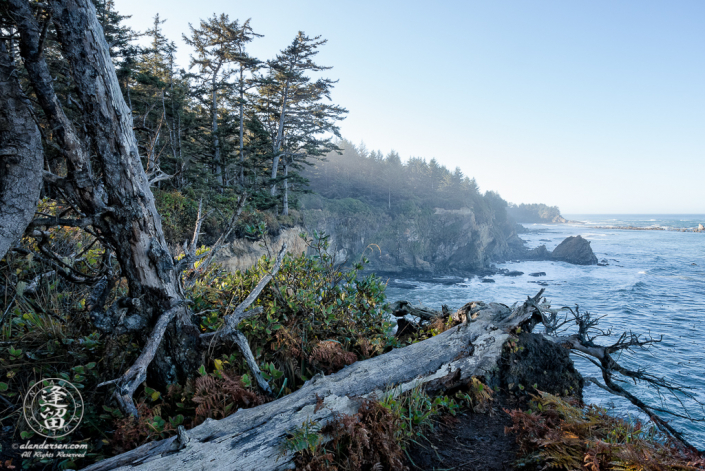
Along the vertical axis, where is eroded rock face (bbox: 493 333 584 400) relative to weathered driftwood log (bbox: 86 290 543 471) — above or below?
below

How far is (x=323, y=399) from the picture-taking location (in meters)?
2.94

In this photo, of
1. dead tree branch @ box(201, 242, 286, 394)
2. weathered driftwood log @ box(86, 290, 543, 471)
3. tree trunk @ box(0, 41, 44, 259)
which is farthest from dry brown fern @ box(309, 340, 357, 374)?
tree trunk @ box(0, 41, 44, 259)

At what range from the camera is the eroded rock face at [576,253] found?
4439cm

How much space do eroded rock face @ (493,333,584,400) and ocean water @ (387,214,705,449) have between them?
86 cm

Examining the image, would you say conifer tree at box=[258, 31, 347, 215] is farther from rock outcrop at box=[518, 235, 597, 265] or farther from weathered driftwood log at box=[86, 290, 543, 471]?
rock outcrop at box=[518, 235, 597, 265]

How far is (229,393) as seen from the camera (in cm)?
297

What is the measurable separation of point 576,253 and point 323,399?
5647cm

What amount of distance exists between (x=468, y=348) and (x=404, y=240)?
42.3 meters

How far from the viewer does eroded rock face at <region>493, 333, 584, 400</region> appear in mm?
4320

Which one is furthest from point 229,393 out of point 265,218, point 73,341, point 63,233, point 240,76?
point 240,76

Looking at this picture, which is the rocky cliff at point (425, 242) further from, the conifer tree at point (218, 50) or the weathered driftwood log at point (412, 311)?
the weathered driftwood log at point (412, 311)

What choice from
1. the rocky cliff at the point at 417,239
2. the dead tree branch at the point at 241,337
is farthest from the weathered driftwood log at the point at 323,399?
the rocky cliff at the point at 417,239

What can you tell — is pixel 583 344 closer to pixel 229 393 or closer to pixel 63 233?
pixel 229 393

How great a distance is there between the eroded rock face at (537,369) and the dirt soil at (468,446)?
27.2 inches
